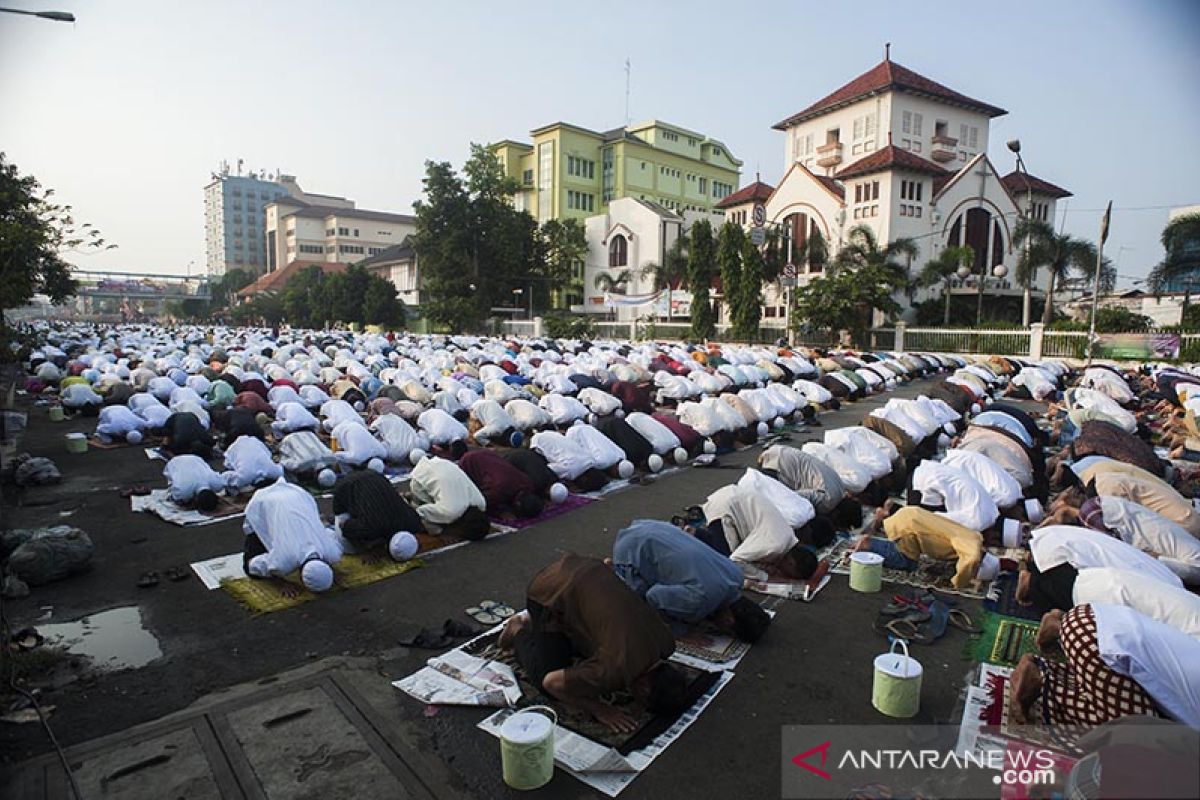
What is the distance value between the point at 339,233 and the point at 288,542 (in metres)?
88.8

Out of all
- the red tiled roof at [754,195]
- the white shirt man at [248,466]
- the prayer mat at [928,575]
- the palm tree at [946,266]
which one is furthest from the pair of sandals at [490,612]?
the red tiled roof at [754,195]

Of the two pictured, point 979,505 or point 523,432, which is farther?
point 523,432

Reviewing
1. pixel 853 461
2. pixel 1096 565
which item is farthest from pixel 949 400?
pixel 1096 565

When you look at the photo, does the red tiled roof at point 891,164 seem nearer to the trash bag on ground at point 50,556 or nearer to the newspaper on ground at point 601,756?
the newspaper on ground at point 601,756

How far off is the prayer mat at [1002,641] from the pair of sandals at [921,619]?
12 cm

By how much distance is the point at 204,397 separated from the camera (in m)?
15.5

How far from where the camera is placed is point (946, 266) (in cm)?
3150

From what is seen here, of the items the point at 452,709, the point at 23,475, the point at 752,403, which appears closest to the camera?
the point at 452,709

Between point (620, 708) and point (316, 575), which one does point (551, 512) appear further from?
point (620, 708)

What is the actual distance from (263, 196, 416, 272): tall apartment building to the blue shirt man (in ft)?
286

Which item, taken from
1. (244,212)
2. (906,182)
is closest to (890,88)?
(906,182)

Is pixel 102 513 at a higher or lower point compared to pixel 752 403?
lower

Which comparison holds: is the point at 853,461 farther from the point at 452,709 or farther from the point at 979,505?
the point at 452,709

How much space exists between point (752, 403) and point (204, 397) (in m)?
12.1
